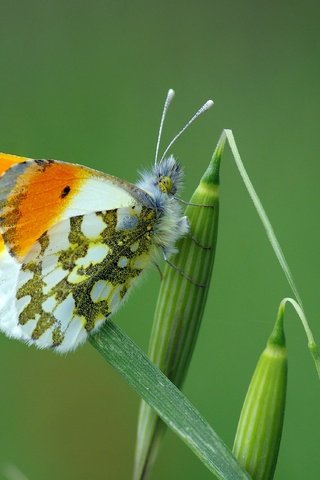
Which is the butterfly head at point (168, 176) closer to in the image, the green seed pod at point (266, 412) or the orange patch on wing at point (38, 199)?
the orange patch on wing at point (38, 199)

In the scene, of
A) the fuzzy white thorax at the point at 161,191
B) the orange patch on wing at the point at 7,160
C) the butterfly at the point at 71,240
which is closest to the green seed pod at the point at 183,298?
the butterfly at the point at 71,240

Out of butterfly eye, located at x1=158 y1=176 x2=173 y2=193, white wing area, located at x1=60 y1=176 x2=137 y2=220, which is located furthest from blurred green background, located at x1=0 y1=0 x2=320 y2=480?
butterfly eye, located at x1=158 y1=176 x2=173 y2=193

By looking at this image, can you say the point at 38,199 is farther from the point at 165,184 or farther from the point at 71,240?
the point at 165,184

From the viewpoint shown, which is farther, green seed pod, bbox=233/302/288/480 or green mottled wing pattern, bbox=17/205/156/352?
green mottled wing pattern, bbox=17/205/156/352

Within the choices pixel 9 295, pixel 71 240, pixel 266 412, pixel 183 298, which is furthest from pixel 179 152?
pixel 266 412

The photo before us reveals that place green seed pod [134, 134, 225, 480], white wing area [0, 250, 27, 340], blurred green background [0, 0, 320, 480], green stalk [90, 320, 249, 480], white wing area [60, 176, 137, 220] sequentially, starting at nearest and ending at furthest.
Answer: green stalk [90, 320, 249, 480], green seed pod [134, 134, 225, 480], white wing area [0, 250, 27, 340], white wing area [60, 176, 137, 220], blurred green background [0, 0, 320, 480]

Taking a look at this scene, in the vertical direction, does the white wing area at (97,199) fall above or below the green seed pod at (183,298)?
above

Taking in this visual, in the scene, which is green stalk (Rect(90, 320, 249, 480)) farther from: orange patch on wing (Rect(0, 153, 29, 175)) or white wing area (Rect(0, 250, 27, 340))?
orange patch on wing (Rect(0, 153, 29, 175))

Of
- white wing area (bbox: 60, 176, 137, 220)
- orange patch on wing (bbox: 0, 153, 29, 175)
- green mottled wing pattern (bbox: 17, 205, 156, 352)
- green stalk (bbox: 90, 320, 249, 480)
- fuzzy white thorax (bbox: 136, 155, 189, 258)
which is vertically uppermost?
fuzzy white thorax (bbox: 136, 155, 189, 258)
